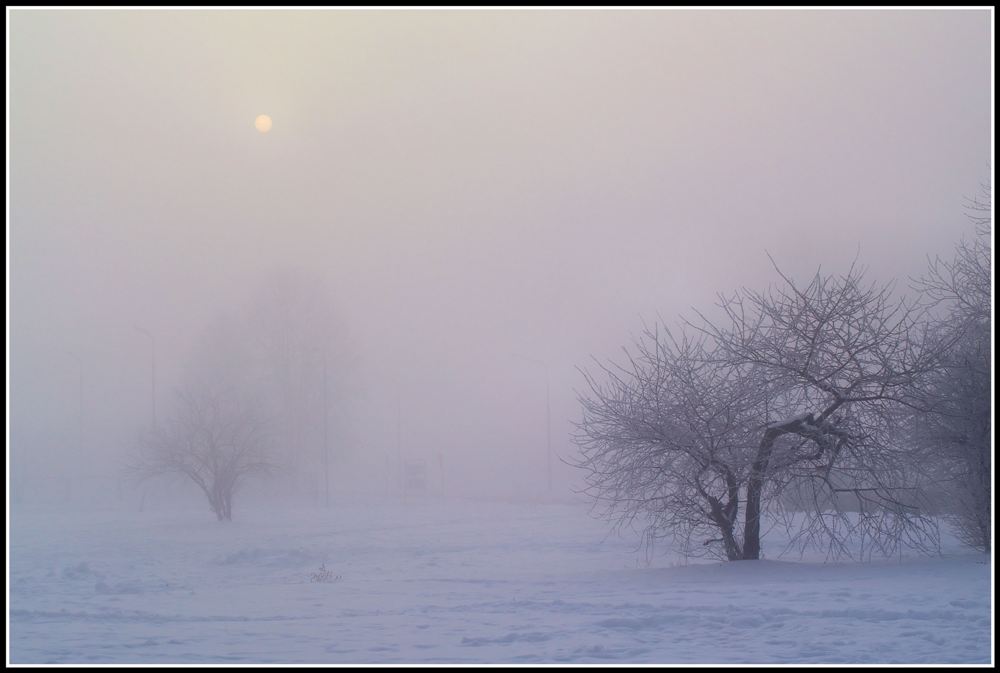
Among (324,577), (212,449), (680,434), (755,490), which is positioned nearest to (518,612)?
(680,434)

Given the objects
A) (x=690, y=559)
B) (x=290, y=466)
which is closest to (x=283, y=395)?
(x=290, y=466)

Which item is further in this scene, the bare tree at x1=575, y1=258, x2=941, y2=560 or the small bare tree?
the small bare tree

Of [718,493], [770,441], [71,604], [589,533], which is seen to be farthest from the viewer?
[589,533]

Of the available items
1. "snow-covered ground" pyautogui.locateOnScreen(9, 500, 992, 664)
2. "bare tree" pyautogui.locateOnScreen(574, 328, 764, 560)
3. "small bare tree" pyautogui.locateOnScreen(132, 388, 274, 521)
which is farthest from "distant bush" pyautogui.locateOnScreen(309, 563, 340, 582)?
"small bare tree" pyautogui.locateOnScreen(132, 388, 274, 521)

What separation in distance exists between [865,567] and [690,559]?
5.81m

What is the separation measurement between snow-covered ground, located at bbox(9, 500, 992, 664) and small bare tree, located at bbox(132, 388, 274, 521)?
14.4 metres

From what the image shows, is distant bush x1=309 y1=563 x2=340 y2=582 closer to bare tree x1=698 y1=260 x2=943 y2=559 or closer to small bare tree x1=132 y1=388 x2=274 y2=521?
bare tree x1=698 y1=260 x2=943 y2=559

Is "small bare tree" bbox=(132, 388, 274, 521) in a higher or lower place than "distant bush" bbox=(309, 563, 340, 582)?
higher

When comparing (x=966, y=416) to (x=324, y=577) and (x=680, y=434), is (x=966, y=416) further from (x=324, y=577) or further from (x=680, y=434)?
(x=324, y=577)

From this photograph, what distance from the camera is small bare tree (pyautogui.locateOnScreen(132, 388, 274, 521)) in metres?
36.1

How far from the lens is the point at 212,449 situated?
3600cm

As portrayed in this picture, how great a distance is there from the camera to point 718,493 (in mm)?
→ 15688

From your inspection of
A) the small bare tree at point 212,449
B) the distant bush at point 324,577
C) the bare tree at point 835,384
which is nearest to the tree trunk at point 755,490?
the bare tree at point 835,384

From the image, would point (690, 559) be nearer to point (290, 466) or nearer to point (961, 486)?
point (961, 486)
